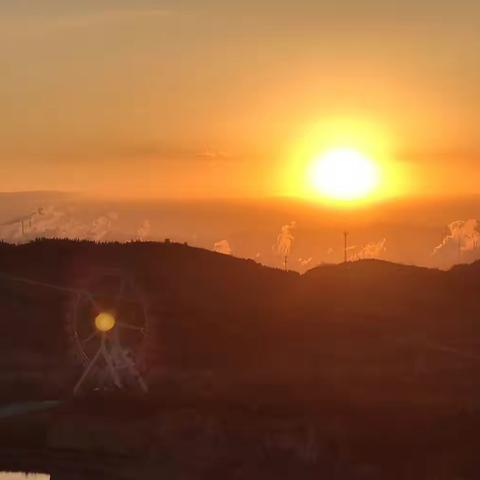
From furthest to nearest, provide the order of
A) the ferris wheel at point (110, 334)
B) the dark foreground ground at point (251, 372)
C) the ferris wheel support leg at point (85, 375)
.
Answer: the ferris wheel support leg at point (85, 375) < the ferris wheel at point (110, 334) < the dark foreground ground at point (251, 372)

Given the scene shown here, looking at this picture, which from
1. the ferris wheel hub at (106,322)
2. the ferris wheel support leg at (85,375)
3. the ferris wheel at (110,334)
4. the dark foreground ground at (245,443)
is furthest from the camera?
the ferris wheel hub at (106,322)

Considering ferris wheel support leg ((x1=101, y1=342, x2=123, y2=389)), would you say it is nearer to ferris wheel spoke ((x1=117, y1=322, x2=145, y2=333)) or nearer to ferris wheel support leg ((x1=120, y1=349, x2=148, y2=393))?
ferris wheel support leg ((x1=120, y1=349, x2=148, y2=393))

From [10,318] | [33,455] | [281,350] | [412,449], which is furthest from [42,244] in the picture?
[412,449]

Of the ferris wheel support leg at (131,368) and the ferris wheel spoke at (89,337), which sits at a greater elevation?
the ferris wheel spoke at (89,337)

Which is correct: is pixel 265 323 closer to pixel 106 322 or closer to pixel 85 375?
pixel 106 322

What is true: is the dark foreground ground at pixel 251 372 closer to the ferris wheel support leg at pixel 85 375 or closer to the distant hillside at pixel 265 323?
the distant hillside at pixel 265 323

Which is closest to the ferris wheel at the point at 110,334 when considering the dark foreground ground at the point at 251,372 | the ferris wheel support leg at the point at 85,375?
the ferris wheel support leg at the point at 85,375

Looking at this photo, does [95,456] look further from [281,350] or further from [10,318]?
[10,318]

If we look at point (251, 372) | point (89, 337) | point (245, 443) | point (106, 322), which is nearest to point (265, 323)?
point (251, 372)

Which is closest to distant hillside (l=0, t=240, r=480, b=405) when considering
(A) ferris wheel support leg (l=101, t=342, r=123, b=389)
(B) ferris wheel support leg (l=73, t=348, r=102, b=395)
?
(A) ferris wheel support leg (l=101, t=342, r=123, b=389)
